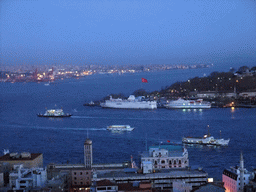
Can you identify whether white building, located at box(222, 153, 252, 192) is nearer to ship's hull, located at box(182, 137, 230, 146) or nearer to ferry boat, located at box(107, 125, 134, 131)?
ship's hull, located at box(182, 137, 230, 146)

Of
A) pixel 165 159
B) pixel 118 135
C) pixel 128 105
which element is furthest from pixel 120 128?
pixel 128 105

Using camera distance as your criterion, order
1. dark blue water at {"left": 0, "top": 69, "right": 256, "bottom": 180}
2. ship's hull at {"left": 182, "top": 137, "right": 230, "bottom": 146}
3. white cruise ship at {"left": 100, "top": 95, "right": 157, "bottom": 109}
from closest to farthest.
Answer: dark blue water at {"left": 0, "top": 69, "right": 256, "bottom": 180}, ship's hull at {"left": 182, "top": 137, "right": 230, "bottom": 146}, white cruise ship at {"left": 100, "top": 95, "right": 157, "bottom": 109}

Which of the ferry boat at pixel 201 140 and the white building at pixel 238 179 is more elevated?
the white building at pixel 238 179

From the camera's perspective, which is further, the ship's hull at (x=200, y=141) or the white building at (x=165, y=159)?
the ship's hull at (x=200, y=141)

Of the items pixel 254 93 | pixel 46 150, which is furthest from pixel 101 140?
pixel 254 93

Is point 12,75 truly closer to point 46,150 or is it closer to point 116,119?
point 116,119

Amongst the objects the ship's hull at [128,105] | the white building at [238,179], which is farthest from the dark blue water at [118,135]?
the ship's hull at [128,105]

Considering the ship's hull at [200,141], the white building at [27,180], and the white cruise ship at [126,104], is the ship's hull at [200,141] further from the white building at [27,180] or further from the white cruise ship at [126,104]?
the white cruise ship at [126,104]

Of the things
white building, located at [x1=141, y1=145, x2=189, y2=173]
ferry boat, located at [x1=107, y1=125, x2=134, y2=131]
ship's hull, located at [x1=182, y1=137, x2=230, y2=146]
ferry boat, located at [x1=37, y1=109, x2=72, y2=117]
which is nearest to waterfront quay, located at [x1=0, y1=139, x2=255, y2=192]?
white building, located at [x1=141, y1=145, x2=189, y2=173]

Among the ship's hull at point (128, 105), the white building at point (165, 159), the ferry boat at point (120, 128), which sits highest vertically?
the white building at point (165, 159)

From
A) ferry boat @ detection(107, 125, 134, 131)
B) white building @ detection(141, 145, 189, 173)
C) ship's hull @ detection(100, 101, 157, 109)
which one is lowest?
ship's hull @ detection(100, 101, 157, 109)

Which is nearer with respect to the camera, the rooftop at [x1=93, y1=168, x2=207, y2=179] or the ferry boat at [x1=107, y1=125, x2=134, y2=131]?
the rooftop at [x1=93, y1=168, x2=207, y2=179]
